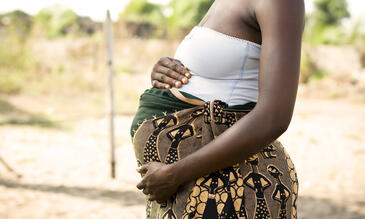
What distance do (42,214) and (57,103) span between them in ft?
22.4

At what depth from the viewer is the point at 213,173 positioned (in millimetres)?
1203

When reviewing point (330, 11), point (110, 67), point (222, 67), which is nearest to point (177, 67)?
point (222, 67)

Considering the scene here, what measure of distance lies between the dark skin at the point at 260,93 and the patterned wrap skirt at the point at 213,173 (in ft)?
0.17

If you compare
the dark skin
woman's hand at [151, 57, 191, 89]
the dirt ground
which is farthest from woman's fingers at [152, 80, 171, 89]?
the dirt ground

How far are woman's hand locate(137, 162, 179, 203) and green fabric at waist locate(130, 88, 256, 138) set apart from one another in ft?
0.53

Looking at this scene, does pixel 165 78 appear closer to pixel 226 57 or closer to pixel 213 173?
pixel 226 57

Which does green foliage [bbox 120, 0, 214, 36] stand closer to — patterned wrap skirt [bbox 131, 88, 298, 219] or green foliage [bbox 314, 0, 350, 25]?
patterned wrap skirt [bbox 131, 88, 298, 219]

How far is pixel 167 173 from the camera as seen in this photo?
1182mm

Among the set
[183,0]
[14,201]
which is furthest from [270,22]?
[183,0]

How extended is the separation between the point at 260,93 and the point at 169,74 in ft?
1.13

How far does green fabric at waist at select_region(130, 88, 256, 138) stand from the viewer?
4.17ft

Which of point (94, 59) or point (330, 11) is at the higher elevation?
point (330, 11)

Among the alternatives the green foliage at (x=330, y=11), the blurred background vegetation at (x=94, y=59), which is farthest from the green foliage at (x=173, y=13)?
the green foliage at (x=330, y=11)

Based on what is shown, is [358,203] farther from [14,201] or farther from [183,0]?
[183,0]
